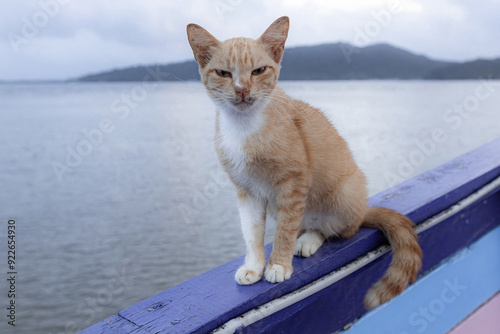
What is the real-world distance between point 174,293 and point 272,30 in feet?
1.63

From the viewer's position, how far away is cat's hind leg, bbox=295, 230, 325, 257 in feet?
3.06

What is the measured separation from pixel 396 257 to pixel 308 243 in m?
0.19

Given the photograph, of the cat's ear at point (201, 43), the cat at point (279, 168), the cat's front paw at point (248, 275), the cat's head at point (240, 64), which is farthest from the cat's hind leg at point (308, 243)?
the cat's ear at point (201, 43)

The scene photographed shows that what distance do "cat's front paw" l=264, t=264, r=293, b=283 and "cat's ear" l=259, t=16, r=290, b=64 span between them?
389 millimetres

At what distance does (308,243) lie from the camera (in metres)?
0.95

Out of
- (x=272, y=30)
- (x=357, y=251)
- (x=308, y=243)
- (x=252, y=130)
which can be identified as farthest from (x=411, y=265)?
(x=272, y=30)

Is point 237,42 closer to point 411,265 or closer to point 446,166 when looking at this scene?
point 411,265

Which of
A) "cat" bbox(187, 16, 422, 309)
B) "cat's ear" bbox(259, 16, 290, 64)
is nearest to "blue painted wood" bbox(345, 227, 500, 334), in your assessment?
"cat" bbox(187, 16, 422, 309)

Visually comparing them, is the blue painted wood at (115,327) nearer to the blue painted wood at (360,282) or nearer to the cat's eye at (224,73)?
the blue painted wood at (360,282)

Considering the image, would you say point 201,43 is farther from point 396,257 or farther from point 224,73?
point 396,257

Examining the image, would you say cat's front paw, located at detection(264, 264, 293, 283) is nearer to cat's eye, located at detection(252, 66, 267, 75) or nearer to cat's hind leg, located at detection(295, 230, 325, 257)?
cat's hind leg, located at detection(295, 230, 325, 257)

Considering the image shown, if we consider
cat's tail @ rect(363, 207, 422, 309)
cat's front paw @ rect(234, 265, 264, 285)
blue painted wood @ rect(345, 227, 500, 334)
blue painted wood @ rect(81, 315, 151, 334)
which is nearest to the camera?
blue painted wood @ rect(81, 315, 151, 334)

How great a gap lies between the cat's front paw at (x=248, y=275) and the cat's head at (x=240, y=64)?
0.97 ft

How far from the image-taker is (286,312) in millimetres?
799
